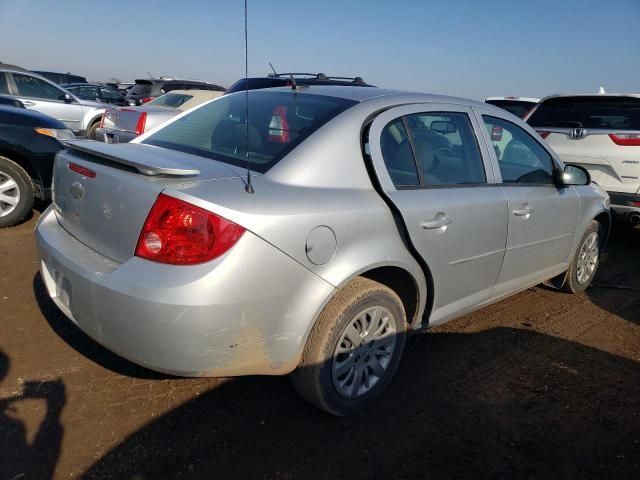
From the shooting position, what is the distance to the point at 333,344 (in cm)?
242

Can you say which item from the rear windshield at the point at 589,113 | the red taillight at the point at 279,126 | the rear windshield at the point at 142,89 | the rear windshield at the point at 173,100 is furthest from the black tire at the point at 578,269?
the rear windshield at the point at 142,89

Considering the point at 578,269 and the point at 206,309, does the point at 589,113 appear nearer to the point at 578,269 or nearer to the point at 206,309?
the point at 578,269

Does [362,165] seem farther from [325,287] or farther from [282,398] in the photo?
[282,398]

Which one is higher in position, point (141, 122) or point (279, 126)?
point (279, 126)

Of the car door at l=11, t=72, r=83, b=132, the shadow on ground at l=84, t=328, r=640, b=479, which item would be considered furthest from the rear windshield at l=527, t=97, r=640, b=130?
the car door at l=11, t=72, r=83, b=132

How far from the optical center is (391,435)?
2.52 meters

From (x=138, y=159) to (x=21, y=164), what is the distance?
3.85 metres

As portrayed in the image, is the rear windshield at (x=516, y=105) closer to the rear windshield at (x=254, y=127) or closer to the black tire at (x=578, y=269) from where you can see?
→ the black tire at (x=578, y=269)

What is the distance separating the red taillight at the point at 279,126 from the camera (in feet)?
8.56

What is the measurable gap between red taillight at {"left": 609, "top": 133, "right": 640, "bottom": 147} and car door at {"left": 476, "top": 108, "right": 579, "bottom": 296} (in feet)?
7.09

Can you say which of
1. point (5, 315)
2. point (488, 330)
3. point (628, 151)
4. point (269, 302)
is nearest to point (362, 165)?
point (269, 302)

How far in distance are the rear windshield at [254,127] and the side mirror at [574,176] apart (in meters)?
1.90

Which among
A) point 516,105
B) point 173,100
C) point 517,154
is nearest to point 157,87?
point 173,100

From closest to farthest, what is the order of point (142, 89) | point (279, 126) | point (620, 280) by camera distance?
point (279, 126), point (620, 280), point (142, 89)
